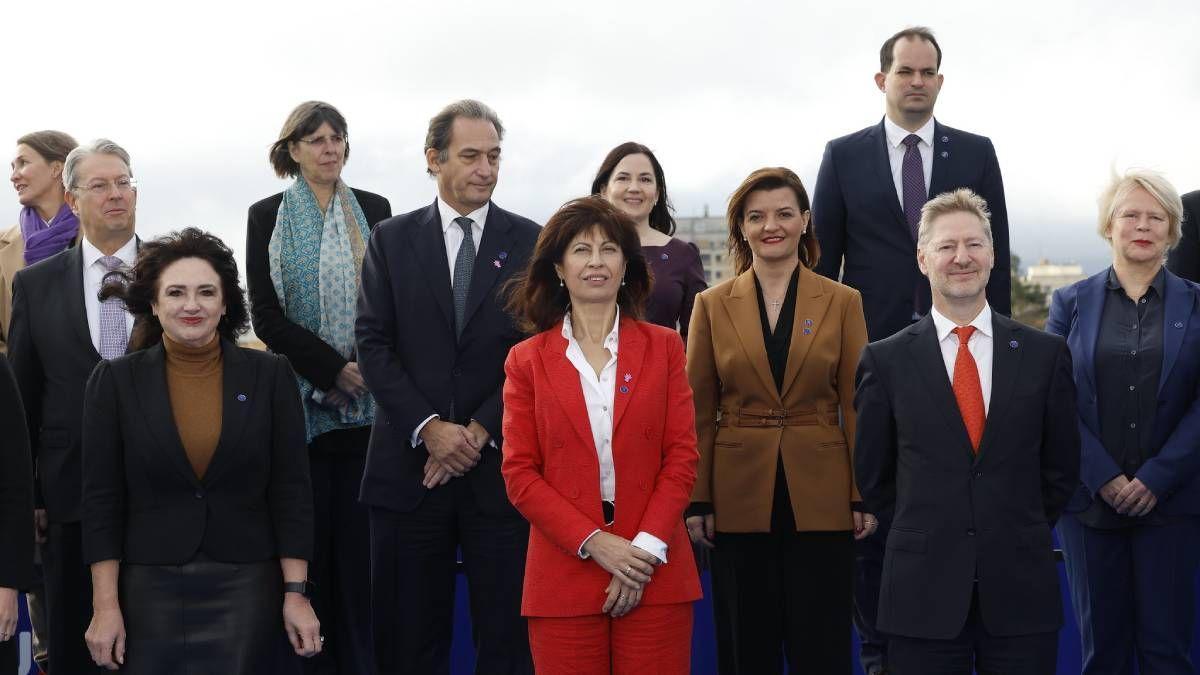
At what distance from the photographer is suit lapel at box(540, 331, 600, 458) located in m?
3.59

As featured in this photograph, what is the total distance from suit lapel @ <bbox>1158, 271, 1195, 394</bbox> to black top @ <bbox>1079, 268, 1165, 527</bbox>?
0.05 ft

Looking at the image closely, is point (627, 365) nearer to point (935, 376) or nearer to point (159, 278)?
point (935, 376)

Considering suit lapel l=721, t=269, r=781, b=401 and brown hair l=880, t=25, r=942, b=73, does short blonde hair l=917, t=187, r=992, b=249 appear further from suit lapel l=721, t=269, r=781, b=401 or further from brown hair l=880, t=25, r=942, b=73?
brown hair l=880, t=25, r=942, b=73

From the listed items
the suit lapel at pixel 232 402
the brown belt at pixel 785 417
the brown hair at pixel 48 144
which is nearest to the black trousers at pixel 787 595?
the brown belt at pixel 785 417

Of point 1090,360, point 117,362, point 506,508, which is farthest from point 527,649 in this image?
point 1090,360

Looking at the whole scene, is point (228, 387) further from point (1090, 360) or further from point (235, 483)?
point (1090, 360)

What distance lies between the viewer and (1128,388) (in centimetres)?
446

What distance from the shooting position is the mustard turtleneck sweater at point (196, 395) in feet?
12.6

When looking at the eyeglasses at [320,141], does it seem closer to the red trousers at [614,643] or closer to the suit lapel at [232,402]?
the suit lapel at [232,402]

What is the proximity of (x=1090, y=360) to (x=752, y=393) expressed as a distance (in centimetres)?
125

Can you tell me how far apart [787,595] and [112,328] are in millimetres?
2434

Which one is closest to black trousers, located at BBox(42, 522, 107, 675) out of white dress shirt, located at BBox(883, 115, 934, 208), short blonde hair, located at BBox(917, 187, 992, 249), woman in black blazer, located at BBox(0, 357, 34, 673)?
woman in black blazer, located at BBox(0, 357, 34, 673)

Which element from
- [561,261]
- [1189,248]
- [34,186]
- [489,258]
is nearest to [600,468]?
[561,261]

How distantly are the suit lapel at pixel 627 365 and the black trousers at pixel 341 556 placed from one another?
1564 millimetres
